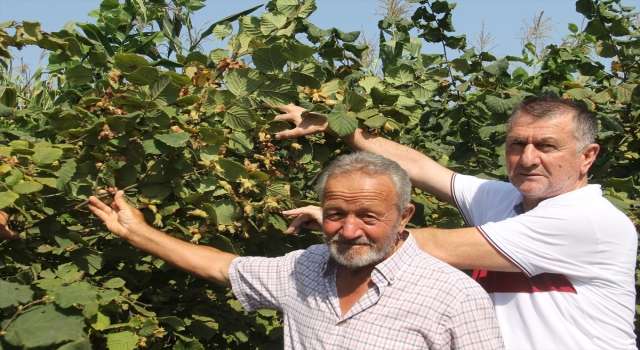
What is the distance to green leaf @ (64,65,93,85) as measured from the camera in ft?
7.82

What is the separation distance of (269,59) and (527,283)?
102 cm

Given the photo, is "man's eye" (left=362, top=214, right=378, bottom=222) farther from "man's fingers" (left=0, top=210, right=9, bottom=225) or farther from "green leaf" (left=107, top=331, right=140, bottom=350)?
"man's fingers" (left=0, top=210, right=9, bottom=225)

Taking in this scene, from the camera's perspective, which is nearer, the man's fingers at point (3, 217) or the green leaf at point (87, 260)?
the man's fingers at point (3, 217)

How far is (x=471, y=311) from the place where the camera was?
183 cm

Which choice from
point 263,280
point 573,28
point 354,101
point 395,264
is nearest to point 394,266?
point 395,264

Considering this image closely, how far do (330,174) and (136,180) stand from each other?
26.8 inches

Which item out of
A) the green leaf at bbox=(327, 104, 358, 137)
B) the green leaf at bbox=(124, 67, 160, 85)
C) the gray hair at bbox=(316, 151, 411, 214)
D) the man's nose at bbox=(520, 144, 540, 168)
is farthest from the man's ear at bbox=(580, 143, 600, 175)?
the green leaf at bbox=(124, 67, 160, 85)

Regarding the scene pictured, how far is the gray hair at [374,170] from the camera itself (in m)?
1.99

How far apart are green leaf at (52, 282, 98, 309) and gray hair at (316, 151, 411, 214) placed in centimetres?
66

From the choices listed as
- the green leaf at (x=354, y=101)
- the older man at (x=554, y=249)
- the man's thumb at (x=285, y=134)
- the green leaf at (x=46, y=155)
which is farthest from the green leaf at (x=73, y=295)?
the green leaf at (x=354, y=101)

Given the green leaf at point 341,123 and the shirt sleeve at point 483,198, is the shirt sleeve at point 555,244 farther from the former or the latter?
the green leaf at point 341,123

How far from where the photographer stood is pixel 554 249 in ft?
6.82

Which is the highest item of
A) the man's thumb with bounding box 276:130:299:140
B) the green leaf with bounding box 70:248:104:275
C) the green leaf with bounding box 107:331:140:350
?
the man's thumb with bounding box 276:130:299:140

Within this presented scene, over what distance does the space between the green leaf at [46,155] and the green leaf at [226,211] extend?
492mm
